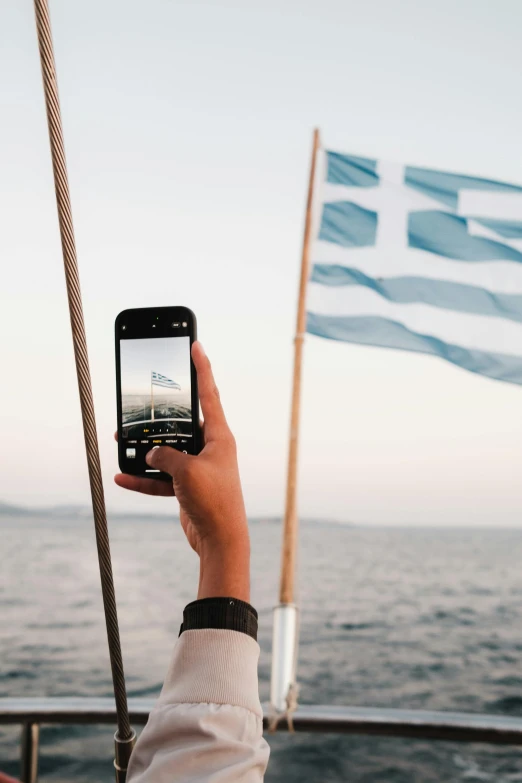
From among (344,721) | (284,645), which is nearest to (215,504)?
(344,721)

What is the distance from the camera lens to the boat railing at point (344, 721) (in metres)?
1.39

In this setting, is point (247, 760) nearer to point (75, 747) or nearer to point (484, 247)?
point (484, 247)

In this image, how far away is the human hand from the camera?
1.62 ft

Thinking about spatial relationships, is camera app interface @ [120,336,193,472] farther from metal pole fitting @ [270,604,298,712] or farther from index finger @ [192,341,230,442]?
metal pole fitting @ [270,604,298,712]

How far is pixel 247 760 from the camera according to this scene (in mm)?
412

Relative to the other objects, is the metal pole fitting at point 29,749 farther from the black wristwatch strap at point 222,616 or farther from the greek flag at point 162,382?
the black wristwatch strap at point 222,616

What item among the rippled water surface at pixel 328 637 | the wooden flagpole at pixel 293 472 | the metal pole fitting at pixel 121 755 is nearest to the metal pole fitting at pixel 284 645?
the wooden flagpole at pixel 293 472

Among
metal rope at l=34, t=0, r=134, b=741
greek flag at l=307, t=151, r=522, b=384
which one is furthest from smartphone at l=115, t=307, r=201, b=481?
greek flag at l=307, t=151, r=522, b=384

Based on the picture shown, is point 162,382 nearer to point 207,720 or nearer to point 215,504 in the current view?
point 215,504

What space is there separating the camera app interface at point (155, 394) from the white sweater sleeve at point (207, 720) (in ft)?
1.09

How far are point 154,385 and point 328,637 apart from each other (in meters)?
18.8

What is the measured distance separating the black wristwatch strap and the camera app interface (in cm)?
31

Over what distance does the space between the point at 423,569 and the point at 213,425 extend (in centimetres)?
3848

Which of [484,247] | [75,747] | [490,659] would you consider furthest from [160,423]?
[490,659]
